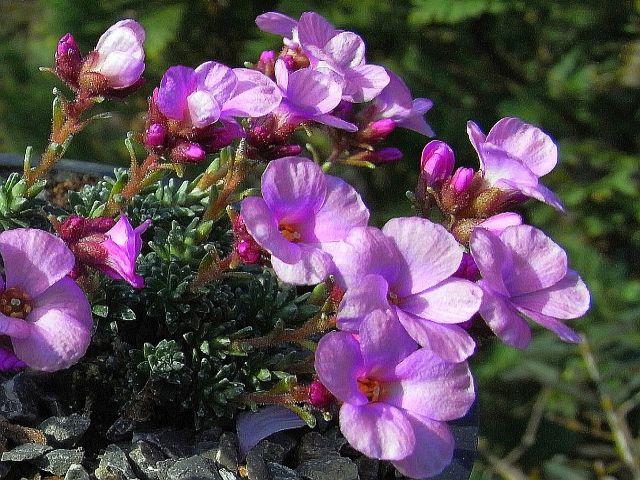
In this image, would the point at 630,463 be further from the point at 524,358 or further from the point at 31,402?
the point at 31,402

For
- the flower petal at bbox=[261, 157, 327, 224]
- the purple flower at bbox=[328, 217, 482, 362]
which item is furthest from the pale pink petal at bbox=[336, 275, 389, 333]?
the flower petal at bbox=[261, 157, 327, 224]

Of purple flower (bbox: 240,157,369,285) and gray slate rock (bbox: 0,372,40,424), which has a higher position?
purple flower (bbox: 240,157,369,285)

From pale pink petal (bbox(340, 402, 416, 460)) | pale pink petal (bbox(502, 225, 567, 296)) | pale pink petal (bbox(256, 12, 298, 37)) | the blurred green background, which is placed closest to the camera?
pale pink petal (bbox(340, 402, 416, 460))

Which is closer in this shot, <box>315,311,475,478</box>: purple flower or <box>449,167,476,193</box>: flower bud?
<box>315,311,475,478</box>: purple flower

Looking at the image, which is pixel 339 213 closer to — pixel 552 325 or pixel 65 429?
pixel 552 325

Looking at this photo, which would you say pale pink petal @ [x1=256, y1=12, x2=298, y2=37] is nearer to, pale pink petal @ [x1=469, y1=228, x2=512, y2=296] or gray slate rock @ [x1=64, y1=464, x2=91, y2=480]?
pale pink petal @ [x1=469, y1=228, x2=512, y2=296]

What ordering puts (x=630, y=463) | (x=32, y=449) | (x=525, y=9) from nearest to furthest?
(x=32, y=449) < (x=630, y=463) < (x=525, y=9)

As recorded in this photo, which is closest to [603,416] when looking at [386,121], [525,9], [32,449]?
[525,9]
